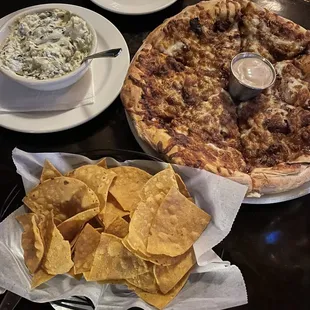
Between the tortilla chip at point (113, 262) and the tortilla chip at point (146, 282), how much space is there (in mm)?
16

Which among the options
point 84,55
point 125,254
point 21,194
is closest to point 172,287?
point 125,254

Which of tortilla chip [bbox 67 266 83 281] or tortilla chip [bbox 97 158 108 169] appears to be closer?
tortilla chip [bbox 67 266 83 281]

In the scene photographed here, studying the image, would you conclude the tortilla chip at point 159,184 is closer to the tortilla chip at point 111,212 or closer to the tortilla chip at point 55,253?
the tortilla chip at point 111,212

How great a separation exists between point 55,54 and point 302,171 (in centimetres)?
84

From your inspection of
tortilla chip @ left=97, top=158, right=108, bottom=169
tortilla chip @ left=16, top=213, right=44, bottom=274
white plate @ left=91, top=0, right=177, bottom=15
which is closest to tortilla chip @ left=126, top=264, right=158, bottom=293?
tortilla chip @ left=16, top=213, right=44, bottom=274

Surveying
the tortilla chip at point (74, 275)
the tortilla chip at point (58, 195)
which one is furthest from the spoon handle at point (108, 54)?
the tortilla chip at point (74, 275)

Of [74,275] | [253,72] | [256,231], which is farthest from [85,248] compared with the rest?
[253,72]

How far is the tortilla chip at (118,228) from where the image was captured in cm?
118

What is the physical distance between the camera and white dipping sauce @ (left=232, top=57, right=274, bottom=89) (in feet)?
5.10

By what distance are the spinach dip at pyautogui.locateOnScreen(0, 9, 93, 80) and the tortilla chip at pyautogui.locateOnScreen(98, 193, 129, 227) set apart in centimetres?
47

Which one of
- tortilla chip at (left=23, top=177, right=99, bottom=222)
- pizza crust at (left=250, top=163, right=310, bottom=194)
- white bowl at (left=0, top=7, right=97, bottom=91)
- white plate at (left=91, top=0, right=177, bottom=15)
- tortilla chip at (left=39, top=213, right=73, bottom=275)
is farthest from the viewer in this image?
white plate at (left=91, top=0, right=177, bottom=15)

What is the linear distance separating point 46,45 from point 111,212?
621mm

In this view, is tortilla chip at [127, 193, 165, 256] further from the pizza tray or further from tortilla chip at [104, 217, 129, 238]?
the pizza tray

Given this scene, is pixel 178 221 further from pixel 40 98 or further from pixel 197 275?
pixel 40 98
